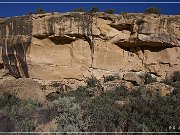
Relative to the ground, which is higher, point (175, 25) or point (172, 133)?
point (175, 25)

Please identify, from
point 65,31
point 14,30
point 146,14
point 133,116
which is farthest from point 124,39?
point 133,116

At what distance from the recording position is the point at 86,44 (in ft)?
80.5

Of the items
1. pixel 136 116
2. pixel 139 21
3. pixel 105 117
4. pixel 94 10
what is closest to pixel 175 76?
pixel 139 21

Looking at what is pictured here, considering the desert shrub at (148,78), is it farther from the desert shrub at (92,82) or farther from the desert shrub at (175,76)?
the desert shrub at (92,82)

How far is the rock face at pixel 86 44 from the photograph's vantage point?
24.0 m

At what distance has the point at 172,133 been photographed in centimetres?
1055

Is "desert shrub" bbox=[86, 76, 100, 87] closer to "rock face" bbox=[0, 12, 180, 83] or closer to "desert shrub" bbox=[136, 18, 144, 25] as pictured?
"rock face" bbox=[0, 12, 180, 83]

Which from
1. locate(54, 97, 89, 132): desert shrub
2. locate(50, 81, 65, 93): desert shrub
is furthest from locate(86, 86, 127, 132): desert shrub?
locate(50, 81, 65, 93): desert shrub

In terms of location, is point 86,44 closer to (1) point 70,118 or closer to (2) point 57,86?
(2) point 57,86

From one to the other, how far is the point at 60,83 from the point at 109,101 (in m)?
9.76

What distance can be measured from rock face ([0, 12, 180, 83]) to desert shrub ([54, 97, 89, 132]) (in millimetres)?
11037

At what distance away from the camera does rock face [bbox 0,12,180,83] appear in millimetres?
24047

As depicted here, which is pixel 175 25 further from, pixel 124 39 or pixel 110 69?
pixel 110 69

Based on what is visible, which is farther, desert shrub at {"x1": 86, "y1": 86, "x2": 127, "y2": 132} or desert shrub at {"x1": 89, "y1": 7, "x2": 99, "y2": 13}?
desert shrub at {"x1": 89, "y1": 7, "x2": 99, "y2": 13}
